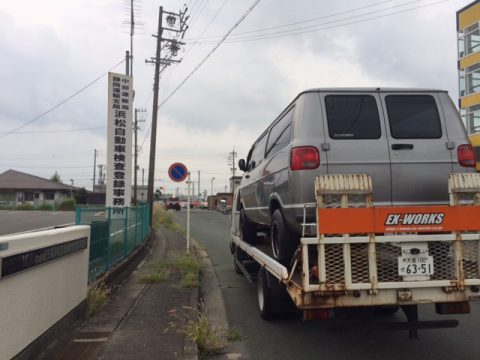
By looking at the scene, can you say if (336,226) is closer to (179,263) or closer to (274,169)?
(274,169)

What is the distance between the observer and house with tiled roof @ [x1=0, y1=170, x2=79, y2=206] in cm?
5591

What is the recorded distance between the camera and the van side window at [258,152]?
687 centimetres

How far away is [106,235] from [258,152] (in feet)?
10.5

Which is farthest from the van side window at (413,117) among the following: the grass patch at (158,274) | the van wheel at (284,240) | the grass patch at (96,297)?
the grass patch at (158,274)

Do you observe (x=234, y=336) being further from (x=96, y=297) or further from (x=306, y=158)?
(x=306, y=158)

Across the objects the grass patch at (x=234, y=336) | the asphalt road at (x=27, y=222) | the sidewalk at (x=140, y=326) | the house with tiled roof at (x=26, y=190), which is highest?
the house with tiled roof at (x=26, y=190)

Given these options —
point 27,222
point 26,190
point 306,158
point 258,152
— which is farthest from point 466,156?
point 26,190

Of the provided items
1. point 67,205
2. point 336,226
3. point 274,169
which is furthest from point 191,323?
point 67,205

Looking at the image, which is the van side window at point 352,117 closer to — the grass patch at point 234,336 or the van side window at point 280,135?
the van side window at point 280,135

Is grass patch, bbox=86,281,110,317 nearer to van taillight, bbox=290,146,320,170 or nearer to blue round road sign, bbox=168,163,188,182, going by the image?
van taillight, bbox=290,146,320,170

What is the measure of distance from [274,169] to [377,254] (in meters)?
1.95

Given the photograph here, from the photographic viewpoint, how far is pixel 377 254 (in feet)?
12.6

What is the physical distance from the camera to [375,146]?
442 centimetres

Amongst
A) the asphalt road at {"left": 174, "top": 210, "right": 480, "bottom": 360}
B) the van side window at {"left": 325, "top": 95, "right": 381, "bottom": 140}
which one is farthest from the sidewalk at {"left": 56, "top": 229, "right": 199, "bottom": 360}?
the van side window at {"left": 325, "top": 95, "right": 381, "bottom": 140}
